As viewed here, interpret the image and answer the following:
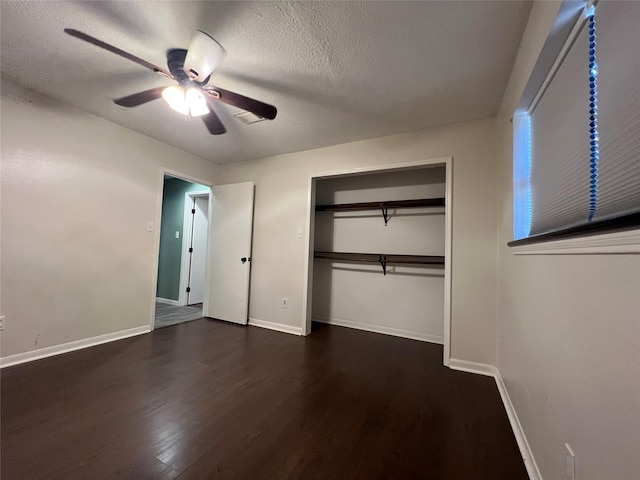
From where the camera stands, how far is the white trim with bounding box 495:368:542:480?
44.8 inches

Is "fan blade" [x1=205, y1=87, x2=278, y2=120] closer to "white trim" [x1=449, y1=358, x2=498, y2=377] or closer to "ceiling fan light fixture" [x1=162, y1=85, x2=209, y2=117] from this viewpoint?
"ceiling fan light fixture" [x1=162, y1=85, x2=209, y2=117]

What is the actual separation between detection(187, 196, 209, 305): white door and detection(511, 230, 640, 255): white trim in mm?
4676

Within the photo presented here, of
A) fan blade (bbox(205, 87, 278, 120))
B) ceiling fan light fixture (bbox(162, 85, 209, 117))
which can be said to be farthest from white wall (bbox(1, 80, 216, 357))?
fan blade (bbox(205, 87, 278, 120))

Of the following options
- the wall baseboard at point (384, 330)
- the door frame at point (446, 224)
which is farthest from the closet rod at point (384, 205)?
the wall baseboard at point (384, 330)

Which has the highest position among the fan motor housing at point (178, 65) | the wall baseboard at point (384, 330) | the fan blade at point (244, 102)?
the fan motor housing at point (178, 65)

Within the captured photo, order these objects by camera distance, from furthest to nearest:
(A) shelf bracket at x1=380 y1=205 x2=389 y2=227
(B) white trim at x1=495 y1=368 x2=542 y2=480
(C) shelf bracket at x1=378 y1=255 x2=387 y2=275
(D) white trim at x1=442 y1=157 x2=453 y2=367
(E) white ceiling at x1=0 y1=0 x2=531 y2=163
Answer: (A) shelf bracket at x1=380 y1=205 x2=389 y2=227 → (C) shelf bracket at x1=378 y1=255 x2=387 y2=275 → (D) white trim at x1=442 y1=157 x2=453 y2=367 → (E) white ceiling at x1=0 y1=0 x2=531 y2=163 → (B) white trim at x1=495 y1=368 x2=542 y2=480

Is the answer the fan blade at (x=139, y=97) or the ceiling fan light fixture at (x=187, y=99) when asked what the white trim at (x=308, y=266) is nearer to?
the ceiling fan light fixture at (x=187, y=99)

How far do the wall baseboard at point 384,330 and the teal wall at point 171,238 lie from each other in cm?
291

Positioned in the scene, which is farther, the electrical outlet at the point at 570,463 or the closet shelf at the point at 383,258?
the closet shelf at the point at 383,258

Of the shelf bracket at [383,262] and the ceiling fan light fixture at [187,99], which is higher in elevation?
the ceiling fan light fixture at [187,99]

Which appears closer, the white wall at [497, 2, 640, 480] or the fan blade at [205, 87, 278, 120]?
the white wall at [497, 2, 640, 480]

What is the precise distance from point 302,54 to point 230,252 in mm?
2699

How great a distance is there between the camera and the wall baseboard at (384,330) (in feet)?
9.56

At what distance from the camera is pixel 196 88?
165 centimetres
